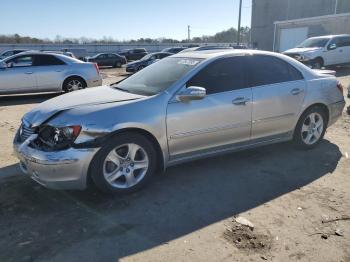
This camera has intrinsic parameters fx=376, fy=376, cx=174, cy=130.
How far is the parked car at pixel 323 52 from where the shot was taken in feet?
60.0

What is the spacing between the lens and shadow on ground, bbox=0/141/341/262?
3.32 meters

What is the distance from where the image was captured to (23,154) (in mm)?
4148

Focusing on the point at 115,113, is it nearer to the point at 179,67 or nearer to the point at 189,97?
the point at 189,97

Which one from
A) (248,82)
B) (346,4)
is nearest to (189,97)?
(248,82)

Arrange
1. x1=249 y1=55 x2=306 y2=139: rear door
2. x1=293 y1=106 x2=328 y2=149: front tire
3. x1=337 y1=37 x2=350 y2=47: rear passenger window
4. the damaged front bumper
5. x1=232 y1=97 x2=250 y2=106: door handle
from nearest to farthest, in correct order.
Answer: the damaged front bumper, x1=232 y1=97 x2=250 y2=106: door handle, x1=249 y1=55 x2=306 y2=139: rear door, x1=293 y1=106 x2=328 y2=149: front tire, x1=337 y1=37 x2=350 y2=47: rear passenger window

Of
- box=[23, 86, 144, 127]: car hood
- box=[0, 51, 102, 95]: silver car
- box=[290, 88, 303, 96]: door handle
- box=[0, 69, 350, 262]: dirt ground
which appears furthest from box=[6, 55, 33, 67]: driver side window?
box=[290, 88, 303, 96]: door handle

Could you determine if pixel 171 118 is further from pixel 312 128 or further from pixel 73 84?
pixel 73 84

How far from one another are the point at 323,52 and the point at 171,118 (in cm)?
1653

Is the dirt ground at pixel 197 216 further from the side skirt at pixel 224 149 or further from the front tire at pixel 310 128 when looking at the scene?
the front tire at pixel 310 128

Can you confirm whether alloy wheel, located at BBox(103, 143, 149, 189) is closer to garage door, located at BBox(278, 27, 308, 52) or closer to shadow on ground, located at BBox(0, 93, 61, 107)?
shadow on ground, located at BBox(0, 93, 61, 107)

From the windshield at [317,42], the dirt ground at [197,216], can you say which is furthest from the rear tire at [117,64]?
the dirt ground at [197,216]

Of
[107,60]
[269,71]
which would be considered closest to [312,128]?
[269,71]

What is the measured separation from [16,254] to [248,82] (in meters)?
3.50

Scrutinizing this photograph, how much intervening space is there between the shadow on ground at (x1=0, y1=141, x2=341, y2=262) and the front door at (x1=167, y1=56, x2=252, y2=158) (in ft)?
1.53
